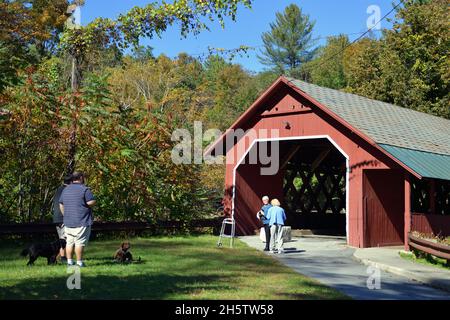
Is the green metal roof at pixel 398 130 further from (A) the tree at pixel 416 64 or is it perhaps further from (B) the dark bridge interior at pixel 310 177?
(A) the tree at pixel 416 64

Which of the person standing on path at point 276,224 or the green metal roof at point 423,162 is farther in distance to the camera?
the green metal roof at point 423,162

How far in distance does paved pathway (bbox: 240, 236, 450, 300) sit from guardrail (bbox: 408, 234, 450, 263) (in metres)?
1.46

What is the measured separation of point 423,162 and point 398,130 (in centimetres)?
291

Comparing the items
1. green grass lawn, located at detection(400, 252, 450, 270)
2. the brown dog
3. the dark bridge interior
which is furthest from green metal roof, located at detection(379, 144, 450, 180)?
the brown dog

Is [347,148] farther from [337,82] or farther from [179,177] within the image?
[337,82]

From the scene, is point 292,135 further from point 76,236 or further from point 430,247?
point 76,236

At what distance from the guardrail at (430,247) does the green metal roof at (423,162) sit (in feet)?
6.10

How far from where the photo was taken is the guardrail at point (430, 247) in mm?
12625

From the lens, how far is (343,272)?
12.2m

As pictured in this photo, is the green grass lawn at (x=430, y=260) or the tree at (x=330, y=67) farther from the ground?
the tree at (x=330, y=67)

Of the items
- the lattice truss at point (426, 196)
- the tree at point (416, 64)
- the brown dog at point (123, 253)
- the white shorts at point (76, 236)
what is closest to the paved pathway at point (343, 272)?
the brown dog at point (123, 253)

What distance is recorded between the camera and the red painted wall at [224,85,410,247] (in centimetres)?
1709

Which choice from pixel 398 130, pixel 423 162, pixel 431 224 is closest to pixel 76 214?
pixel 423 162

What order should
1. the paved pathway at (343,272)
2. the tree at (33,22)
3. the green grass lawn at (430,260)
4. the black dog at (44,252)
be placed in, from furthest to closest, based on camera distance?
the tree at (33,22) < the green grass lawn at (430,260) < the black dog at (44,252) < the paved pathway at (343,272)
